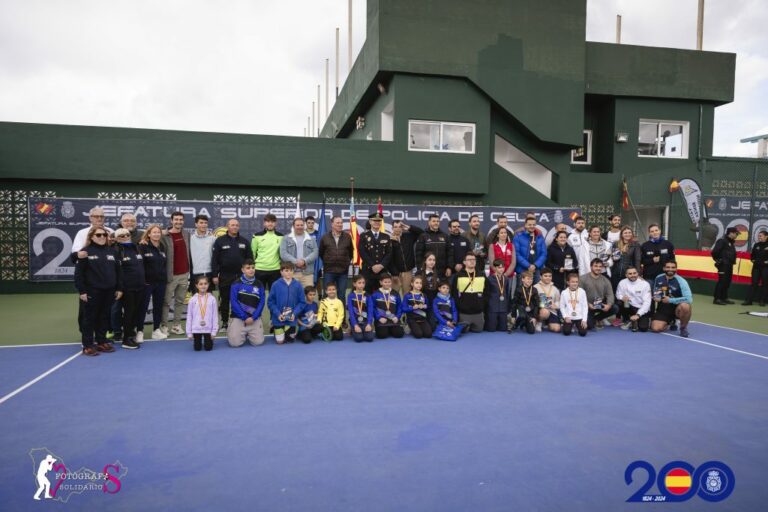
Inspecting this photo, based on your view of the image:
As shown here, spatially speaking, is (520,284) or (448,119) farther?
(448,119)

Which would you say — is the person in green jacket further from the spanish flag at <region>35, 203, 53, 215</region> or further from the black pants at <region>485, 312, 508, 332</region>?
the spanish flag at <region>35, 203, 53, 215</region>

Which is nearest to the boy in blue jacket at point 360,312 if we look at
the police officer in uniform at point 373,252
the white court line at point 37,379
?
the police officer in uniform at point 373,252

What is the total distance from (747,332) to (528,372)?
17.3 feet

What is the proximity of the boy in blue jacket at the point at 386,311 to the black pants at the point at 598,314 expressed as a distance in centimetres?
342

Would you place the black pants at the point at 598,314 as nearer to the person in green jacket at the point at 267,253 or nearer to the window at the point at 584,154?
the person in green jacket at the point at 267,253

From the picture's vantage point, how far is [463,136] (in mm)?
14703

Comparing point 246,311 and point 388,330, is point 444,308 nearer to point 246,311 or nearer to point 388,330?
point 388,330

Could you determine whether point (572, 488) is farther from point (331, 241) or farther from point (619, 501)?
point (331, 241)

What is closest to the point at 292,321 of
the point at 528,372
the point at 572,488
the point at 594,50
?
the point at 528,372

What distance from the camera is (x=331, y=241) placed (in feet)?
26.4

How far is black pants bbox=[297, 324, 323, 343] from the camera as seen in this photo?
7160 mm

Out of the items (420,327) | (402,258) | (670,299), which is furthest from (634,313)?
(402,258)

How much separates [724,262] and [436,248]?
779cm

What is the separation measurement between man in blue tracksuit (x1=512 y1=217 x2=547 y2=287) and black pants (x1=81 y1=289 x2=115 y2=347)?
22.3 feet
